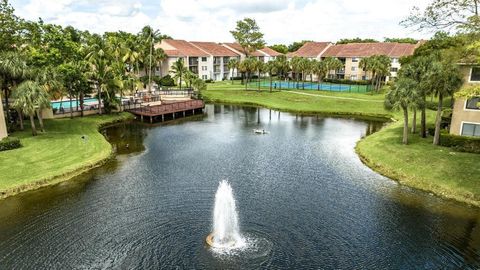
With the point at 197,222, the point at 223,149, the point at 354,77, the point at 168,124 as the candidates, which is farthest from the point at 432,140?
the point at 354,77

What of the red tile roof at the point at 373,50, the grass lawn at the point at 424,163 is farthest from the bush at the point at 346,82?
the grass lawn at the point at 424,163

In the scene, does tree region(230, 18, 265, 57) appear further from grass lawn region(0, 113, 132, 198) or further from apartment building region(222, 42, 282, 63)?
grass lawn region(0, 113, 132, 198)

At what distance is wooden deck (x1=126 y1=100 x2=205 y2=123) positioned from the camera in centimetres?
6197

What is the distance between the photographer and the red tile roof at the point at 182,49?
340ft

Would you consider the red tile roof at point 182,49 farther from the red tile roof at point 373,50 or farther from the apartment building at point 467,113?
the apartment building at point 467,113

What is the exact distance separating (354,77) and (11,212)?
103282mm

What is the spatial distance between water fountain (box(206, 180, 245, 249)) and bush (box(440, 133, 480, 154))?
27.0 meters

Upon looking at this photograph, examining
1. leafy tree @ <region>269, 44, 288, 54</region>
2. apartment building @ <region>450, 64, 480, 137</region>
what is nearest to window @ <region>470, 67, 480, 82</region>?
apartment building @ <region>450, 64, 480, 137</region>

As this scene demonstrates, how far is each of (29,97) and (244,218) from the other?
3099 cm

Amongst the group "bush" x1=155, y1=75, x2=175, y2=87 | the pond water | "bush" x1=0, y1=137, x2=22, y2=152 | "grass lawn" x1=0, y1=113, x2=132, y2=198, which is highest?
"bush" x1=155, y1=75, x2=175, y2=87

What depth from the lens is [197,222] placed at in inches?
969

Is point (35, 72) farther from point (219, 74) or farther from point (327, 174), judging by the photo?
point (219, 74)

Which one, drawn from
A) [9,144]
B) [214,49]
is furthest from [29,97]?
[214,49]

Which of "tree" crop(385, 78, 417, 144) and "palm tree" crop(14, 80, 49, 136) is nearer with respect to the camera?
"tree" crop(385, 78, 417, 144)
